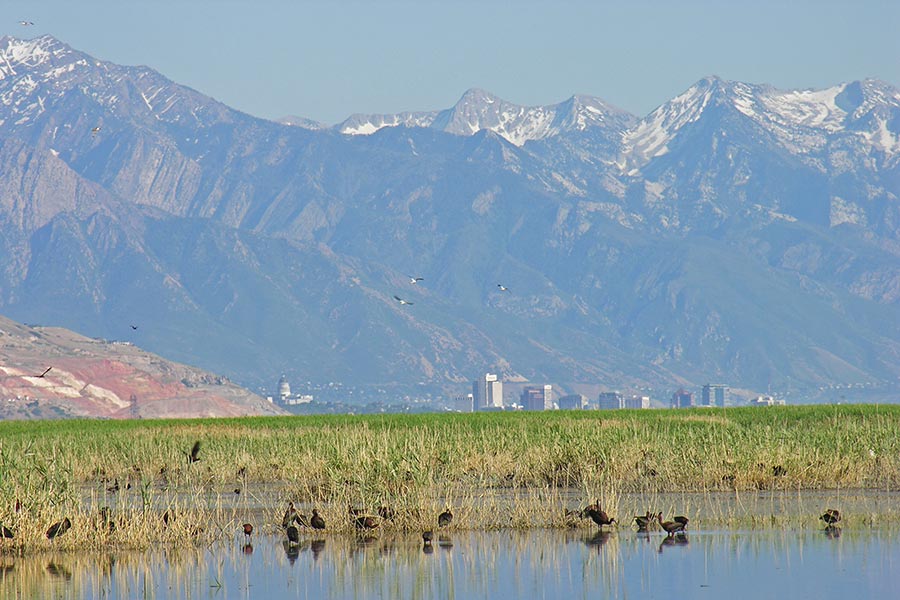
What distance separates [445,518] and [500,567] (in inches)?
113

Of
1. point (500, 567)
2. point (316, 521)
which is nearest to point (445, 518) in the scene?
point (316, 521)

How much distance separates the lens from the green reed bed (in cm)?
2669

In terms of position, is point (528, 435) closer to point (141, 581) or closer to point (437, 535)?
point (437, 535)

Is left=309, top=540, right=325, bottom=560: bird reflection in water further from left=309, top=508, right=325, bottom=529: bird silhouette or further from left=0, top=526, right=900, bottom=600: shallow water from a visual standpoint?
left=309, top=508, right=325, bottom=529: bird silhouette

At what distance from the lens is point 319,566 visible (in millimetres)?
24844

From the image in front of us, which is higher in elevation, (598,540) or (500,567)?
(598,540)

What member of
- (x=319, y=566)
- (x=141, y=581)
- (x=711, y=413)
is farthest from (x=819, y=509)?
(x=711, y=413)

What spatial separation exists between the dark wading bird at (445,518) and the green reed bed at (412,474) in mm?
177

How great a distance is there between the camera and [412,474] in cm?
2833

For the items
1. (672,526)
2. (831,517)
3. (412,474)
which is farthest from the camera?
(412,474)

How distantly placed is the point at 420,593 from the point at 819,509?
9.98m

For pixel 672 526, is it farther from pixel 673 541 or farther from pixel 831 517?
pixel 831 517

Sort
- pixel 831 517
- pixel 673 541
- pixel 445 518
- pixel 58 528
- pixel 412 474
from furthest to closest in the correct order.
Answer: pixel 412 474 → pixel 831 517 → pixel 445 518 → pixel 673 541 → pixel 58 528

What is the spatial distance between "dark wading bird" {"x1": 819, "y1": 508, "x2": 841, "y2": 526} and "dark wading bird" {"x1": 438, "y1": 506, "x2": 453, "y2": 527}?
631cm
